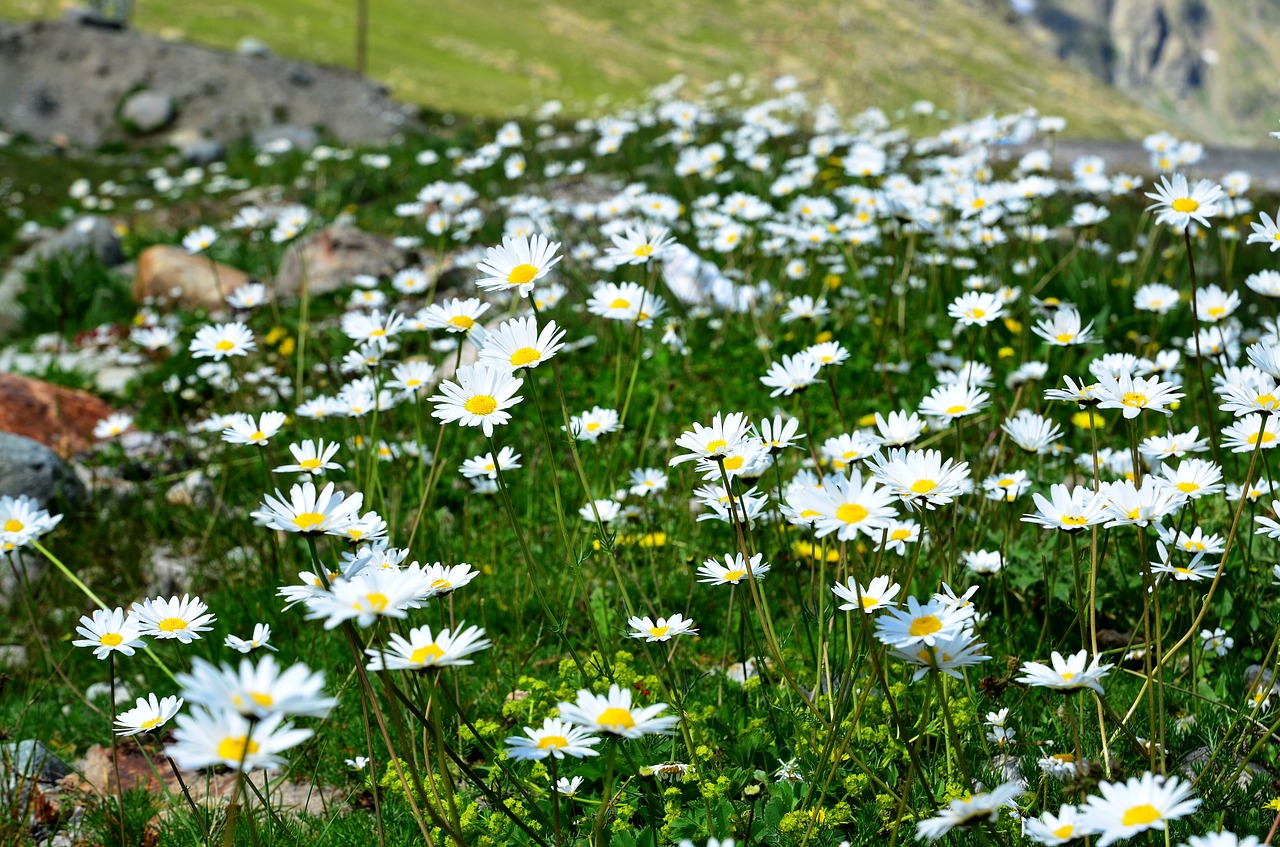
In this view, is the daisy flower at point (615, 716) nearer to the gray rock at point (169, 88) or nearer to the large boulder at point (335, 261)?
the large boulder at point (335, 261)

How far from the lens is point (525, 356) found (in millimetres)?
1964

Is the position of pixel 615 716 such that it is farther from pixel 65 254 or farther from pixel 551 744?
pixel 65 254

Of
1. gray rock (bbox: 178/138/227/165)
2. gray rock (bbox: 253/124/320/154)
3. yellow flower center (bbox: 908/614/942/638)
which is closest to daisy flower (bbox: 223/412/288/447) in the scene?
yellow flower center (bbox: 908/614/942/638)

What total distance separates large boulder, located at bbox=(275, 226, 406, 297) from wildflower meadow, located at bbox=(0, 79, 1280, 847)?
46 centimetres

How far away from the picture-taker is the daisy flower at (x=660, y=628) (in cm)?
193

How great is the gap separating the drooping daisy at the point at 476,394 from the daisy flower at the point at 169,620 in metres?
0.61

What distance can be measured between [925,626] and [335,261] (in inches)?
275

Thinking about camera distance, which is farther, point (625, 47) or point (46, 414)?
point (625, 47)

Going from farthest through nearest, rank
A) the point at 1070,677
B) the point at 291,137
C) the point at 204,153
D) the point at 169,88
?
the point at 169,88
the point at 291,137
the point at 204,153
the point at 1070,677

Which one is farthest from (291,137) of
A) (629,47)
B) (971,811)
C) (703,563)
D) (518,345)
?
(629,47)

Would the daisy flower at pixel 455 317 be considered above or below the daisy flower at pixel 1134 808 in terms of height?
below

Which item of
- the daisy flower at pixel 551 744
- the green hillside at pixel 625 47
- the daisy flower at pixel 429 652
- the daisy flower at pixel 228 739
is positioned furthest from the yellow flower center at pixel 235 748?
the green hillside at pixel 625 47

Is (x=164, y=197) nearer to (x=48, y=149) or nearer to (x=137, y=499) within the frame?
(x=48, y=149)

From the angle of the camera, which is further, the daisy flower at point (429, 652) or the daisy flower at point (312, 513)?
the daisy flower at point (312, 513)
